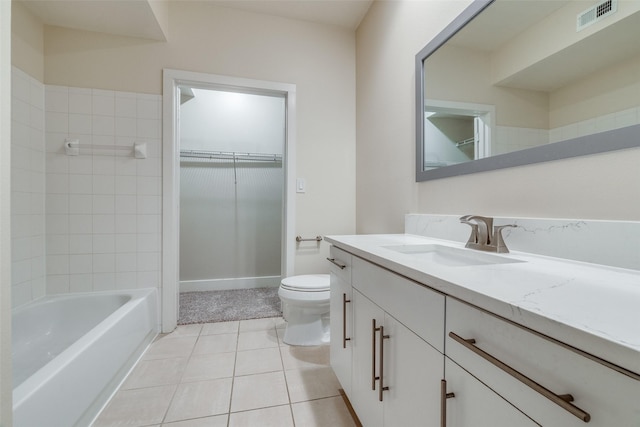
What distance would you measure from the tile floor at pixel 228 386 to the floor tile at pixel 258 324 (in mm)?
117

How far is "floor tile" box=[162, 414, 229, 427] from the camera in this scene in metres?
1.15

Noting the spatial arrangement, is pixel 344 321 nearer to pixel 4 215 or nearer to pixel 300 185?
pixel 4 215

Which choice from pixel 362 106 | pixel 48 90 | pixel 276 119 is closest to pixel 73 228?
pixel 48 90

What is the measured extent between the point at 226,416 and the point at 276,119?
284 cm

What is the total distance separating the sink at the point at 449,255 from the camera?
0.93 meters

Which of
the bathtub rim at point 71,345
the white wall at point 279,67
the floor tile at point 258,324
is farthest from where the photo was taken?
the floor tile at point 258,324

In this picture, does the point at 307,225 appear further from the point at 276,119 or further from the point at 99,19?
the point at 99,19

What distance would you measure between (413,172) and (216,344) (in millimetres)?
1735

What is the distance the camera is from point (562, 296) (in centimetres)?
47

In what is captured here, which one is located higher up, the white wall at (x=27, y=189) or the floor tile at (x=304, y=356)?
the white wall at (x=27, y=189)

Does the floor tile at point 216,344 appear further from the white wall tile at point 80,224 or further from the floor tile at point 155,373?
the white wall tile at point 80,224

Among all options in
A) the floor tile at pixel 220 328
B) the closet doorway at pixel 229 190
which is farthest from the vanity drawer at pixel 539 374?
the closet doorway at pixel 229 190

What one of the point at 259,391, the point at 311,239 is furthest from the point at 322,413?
the point at 311,239

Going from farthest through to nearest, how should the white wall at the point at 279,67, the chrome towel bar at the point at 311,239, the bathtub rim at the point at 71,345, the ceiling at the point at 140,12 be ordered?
the chrome towel bar at the point at 311,239 < the white wall at the point at 279,67 < the ceiling at the point at 140,12 < the bathtub rim at the point at 71,345
